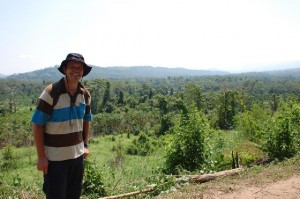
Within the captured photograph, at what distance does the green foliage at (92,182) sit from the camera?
5980 millimetres

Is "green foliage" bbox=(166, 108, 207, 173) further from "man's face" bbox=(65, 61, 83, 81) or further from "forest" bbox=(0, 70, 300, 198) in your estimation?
"man's face" bbox=(65, 61, 83, 81)

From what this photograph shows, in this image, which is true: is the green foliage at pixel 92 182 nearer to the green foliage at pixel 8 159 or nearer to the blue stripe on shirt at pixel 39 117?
the blue stripe on shirt at pixel 39 117

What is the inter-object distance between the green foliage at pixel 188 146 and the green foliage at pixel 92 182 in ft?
5.98

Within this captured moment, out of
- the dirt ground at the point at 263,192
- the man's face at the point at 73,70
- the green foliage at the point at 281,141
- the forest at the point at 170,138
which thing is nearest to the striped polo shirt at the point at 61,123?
the man's face at the point at 73,70

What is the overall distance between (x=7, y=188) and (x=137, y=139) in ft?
125

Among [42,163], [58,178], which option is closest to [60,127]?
[42,163]

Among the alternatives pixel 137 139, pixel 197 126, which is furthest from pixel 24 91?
pixel 197 126

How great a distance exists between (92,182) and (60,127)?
3.22 metres

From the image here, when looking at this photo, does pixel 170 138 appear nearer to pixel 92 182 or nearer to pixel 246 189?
pixel 92 182

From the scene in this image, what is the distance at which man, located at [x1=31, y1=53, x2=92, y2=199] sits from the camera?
2983 millimetres

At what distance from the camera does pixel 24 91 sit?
11512cm

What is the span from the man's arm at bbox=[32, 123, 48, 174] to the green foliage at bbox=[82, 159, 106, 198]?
10.0 feet

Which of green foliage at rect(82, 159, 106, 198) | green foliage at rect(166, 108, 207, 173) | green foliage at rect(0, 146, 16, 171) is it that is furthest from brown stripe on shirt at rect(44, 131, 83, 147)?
green foliage at rect(0, 146, 16, 171)

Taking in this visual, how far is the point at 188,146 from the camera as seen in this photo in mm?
7289
